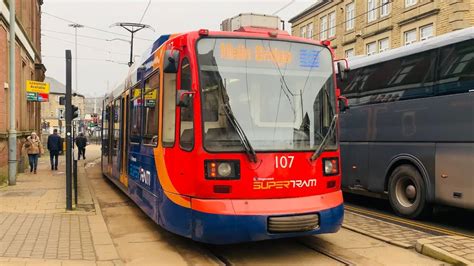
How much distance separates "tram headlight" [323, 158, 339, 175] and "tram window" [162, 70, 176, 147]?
6.77ft

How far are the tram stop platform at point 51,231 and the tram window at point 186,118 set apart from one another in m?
1.72

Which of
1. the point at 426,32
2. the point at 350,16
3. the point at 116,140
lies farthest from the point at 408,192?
the point at 350,16

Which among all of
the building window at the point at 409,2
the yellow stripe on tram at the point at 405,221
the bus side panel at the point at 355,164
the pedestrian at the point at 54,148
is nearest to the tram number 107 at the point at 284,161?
the yellow stripe on tram at the point at 405,221

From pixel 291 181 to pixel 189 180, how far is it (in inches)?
50.6

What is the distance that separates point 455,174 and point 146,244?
17.3 ft

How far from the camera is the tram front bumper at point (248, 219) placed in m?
5.95

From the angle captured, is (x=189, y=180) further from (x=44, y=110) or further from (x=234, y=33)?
(x=44, y=110)

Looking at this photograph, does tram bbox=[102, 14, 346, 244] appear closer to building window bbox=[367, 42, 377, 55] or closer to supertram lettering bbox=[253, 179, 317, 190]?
supertram lettering bbox=[253, 179, 317, 190]

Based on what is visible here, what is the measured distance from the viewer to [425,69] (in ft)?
30.5

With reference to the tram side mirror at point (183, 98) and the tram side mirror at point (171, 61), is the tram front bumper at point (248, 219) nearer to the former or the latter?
the tram side mirror at point (183, 98)

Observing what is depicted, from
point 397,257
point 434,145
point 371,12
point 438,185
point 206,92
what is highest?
point 371,12

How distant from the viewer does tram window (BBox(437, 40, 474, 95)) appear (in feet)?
26.9

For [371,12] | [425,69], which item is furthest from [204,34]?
[371,12]

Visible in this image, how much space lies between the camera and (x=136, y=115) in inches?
356
